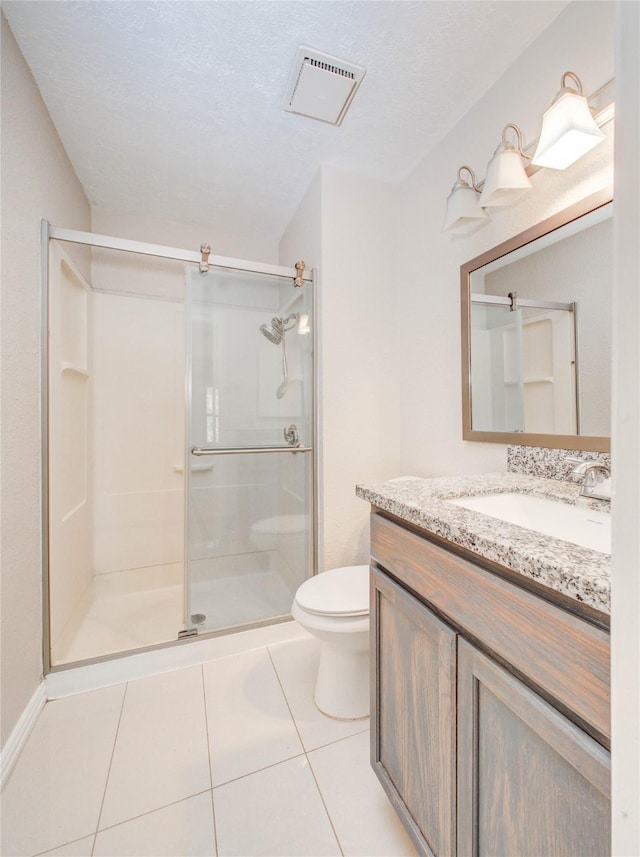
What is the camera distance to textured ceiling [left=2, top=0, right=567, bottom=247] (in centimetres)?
117

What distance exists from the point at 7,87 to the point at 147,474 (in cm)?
194

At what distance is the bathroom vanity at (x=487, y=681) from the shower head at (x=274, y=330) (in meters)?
1.18

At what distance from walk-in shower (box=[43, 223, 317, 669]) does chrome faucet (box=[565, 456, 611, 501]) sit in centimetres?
121

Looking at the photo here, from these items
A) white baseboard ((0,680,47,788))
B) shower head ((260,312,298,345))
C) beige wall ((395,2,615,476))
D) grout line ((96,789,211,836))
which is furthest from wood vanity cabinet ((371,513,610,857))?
shower head ((260,312,298,345))

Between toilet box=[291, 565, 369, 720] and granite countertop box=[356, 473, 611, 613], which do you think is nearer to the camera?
granite countertop box=[356, 473, 611, 613]

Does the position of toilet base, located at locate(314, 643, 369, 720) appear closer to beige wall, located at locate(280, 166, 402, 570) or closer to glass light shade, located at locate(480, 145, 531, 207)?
beige wall, located at locate(280, 166, 402, 570)

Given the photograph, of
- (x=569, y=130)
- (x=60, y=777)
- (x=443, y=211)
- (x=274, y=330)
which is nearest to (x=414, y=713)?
(x=60, y=777)

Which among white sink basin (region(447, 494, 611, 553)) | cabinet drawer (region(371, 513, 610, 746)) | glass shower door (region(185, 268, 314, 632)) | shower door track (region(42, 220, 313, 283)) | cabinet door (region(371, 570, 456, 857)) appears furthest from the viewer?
glass shower door (region(185, 268, 314, 632))

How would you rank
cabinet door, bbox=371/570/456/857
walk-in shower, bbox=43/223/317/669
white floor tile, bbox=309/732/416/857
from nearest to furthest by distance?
cabinet door, bbox=371/570/456/857
white floor tile, bbox=309/732/416/857
walk-in shower, bbox=43/223/317/669

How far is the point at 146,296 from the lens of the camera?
2.45 metres

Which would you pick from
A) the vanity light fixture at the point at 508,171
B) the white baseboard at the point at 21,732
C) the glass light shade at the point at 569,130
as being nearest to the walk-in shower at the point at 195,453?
the white baseboard at the point at 21,732

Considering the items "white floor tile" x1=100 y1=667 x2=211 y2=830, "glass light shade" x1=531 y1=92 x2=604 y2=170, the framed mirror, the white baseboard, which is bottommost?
"white floor tile" x1=100 y1=667 x2=211 y2=830

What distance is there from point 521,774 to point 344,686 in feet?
3.06

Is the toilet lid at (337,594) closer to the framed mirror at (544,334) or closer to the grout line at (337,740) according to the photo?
the grout line at (337,740)
